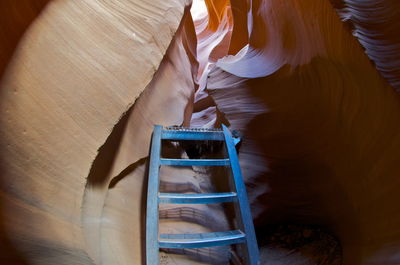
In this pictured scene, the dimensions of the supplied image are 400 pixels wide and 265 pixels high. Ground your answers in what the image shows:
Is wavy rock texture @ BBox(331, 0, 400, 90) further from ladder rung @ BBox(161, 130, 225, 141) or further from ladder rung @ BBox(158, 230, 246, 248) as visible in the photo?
ladder rung @ BBox(158, 230, 246, 248)

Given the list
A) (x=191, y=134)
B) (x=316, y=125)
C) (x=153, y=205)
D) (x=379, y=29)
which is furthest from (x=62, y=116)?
(x=316, y=125)

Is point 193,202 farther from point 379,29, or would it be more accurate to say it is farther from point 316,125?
point 379,29

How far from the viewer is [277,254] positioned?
2229 mm

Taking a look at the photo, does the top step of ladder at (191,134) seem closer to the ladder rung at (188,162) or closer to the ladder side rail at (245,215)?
the ladder side rail at (245,215)

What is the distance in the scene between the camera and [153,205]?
1483mm

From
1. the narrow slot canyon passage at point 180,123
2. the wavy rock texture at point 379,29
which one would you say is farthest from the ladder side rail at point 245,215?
the wavy rock texture at point 379,29

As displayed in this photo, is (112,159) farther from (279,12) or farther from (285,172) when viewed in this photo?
(279,12)

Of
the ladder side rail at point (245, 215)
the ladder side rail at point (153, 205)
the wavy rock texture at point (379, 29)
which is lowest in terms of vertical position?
the ladder side rail at point (245, 215)

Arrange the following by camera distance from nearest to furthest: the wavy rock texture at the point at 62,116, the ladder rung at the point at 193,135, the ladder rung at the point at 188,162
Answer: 1. the wavy rock texture at the point at 62,116
2. the ladder rung at the point at 188,162
3. the ladder rung at the point at 193,135

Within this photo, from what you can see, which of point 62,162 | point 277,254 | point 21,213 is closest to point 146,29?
point 62,162

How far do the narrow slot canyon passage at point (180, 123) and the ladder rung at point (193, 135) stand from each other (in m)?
0.13

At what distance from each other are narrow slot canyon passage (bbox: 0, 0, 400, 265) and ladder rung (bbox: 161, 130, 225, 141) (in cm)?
13

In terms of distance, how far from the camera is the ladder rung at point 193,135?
190 centimetres

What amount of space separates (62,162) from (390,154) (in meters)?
1.78
